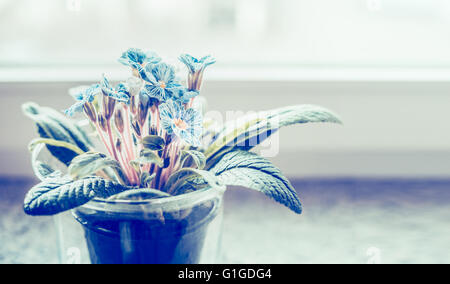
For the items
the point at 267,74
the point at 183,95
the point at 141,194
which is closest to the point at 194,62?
the point at 183,95

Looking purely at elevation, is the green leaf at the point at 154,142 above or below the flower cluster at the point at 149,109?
below

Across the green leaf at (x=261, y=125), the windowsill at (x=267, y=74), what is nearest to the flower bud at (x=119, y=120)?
the green leaf at (x=261, y=125)

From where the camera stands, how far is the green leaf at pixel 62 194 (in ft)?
1.20

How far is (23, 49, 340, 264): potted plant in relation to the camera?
386 millimetres

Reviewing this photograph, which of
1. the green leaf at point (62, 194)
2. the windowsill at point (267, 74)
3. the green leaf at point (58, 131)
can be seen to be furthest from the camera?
the windowsill at point (267, 74)

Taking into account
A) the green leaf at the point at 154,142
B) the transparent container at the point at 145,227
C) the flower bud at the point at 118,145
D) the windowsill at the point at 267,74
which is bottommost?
the transparent container at the point at 145,227

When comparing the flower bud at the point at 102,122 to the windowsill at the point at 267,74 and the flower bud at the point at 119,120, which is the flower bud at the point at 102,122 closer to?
the flower bud at the point at 119,120

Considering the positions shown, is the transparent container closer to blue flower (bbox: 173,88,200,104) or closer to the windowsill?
blue flower (bbox: 173,88,200,104)

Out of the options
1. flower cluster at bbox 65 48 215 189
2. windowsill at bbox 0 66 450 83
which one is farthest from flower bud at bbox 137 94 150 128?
windowsill at bbox 0 66 450 83

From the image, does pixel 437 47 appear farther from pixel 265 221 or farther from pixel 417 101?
pixel 265 221

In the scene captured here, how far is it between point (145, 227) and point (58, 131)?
19 centimetres

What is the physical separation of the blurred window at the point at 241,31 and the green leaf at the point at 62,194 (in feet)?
2.05

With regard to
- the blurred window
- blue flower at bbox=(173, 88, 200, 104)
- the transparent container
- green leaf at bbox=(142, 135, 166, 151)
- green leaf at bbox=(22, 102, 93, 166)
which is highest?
the blurred window

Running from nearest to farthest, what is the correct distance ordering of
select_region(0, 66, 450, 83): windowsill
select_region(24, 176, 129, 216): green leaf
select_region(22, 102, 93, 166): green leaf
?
select_region(24, 176, 129, 216): green leaf < select_region(22, 102, 93, 166): green leaf < select_region(0, 66, 450, 83): windowsill
